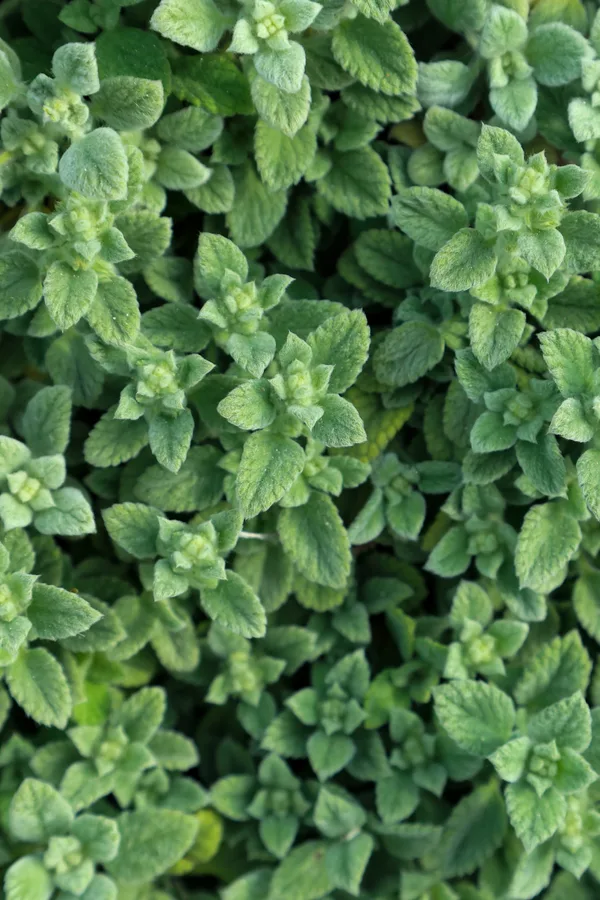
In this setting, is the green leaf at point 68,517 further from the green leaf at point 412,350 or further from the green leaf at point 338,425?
the green leaf at point 412,350

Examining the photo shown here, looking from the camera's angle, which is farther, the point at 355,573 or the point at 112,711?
the point at 355,573

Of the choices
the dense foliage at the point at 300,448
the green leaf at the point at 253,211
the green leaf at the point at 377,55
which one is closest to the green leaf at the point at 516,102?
the dense foliage at the point at 300,448

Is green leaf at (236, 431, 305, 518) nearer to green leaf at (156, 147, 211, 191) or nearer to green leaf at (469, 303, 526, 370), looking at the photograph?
green leaf at (469, 303, 526, 370)

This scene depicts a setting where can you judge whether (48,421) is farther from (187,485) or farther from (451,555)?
(451,555)

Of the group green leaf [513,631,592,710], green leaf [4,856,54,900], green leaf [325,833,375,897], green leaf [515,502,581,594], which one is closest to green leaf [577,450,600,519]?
green leaf [515,502,581,594]

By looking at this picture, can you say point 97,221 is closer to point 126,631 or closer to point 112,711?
point 126,631

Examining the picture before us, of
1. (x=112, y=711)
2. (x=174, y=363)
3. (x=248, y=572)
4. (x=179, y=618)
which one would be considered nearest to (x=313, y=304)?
(x=174, y=363)

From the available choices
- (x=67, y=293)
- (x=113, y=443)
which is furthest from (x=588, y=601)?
(x=67, y=293)
